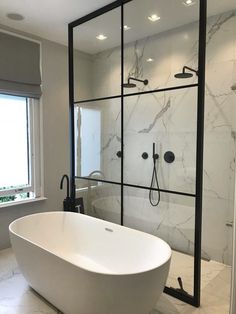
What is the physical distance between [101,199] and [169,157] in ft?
3.59

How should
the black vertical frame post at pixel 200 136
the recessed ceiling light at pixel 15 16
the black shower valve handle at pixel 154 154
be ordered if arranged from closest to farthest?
the black vertical frame post at pixel 200 136 → the recessed ceiling light at pixel 15 16 → the black shower valve handle at pixel 154 154

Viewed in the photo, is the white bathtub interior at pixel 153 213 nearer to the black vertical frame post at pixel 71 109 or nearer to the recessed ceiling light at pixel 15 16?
the black vertical frame post at pixel 71 109

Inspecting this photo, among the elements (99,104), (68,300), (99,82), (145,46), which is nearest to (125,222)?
(68,300)

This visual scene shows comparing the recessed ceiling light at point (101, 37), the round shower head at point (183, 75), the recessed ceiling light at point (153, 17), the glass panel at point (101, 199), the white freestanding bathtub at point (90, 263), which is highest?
the recessed ceiling light at point (153, 17)

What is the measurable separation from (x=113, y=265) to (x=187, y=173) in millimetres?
1137

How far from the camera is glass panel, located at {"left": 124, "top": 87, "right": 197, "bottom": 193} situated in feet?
8.40

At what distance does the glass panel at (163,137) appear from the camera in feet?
8.40

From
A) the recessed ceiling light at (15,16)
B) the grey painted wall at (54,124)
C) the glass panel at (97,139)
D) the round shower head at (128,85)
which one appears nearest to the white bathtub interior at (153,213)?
the glass panel at (97,139)

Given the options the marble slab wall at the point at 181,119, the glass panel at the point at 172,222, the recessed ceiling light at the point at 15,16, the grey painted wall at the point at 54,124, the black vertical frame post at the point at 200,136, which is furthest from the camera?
the grey painted wall at the point at 54,124

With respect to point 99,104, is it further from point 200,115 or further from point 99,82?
point 200,115

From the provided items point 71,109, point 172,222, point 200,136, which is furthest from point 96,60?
point 172,222

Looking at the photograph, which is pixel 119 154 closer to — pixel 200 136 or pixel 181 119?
pixel 181 119

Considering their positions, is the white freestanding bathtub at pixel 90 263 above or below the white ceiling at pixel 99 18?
below

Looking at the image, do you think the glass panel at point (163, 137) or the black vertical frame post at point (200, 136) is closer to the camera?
the black vertical frame post at point (200, 136)
